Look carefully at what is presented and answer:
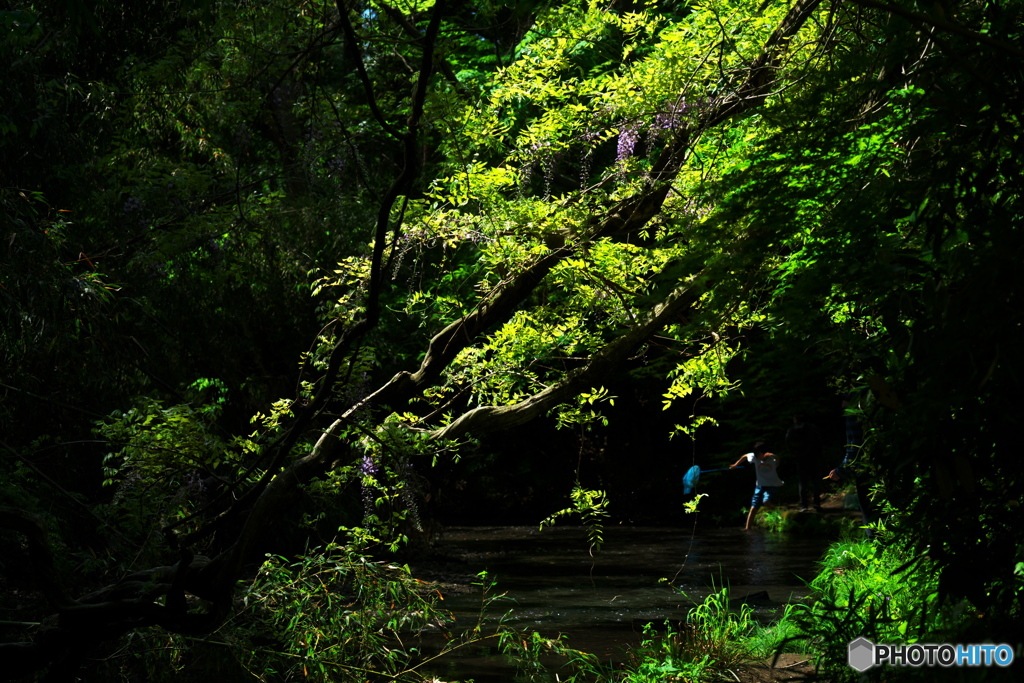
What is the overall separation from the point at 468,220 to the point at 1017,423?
4.12 meters

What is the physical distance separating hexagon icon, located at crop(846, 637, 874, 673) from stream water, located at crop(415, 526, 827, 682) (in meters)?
2.40

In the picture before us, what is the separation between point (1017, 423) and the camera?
321 centimetres

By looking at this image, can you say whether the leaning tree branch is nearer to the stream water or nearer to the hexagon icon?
the stream water

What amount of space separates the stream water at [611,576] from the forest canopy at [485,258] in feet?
5.31

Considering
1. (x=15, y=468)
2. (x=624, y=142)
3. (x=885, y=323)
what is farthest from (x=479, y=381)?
(x=885, y=323)

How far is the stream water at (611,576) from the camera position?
7.55 meters

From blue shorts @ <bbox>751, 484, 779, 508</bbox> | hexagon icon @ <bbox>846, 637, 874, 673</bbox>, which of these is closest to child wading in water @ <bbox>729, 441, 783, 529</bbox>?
blue shorts @ <bbox>751, 484, 779, 508</bbox>

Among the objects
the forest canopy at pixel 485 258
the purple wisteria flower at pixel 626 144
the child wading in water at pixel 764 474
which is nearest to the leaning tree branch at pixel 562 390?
the forest canopy at pixel 485 258

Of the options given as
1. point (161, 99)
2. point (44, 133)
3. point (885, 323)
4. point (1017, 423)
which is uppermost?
point (161, 99)

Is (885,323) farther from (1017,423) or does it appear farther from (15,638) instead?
(15,638)

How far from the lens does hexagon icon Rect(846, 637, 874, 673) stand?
168 inches

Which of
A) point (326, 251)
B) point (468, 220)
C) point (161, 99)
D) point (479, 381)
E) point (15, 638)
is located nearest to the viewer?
point (15, 638)

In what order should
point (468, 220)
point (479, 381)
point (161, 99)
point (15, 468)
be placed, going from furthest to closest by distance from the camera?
1. point (161, 99)
2. point (479, 381)
3. point (468, 220)
4. point (15, 468)

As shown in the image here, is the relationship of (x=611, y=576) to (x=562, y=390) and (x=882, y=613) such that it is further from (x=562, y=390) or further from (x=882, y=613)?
(x=882, y=613)
